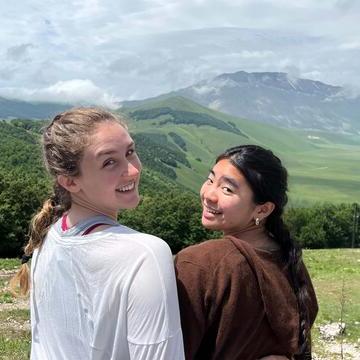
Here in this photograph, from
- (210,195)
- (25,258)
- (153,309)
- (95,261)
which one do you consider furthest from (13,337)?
(153,309)

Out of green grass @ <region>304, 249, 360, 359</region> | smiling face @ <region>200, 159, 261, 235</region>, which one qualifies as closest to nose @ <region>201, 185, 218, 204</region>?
smiling face @ <region>200, 159, 261, 235</region>

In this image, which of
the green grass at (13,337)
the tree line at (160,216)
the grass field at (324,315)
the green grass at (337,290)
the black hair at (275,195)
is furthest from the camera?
the tree line at (160,216)

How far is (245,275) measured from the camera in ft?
7.24

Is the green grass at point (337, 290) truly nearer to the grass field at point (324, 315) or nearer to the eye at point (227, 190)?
the grass field at point (324, 315)

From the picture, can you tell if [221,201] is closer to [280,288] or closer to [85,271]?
[280,288]

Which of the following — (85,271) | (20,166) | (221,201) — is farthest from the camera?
(20,166)

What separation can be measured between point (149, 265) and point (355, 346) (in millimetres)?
11622

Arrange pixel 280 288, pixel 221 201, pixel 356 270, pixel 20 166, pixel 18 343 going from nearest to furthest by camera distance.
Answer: pixel 280 288, pixel 221 201, pixel 18 343, pixel 356 270, pixel 20 166

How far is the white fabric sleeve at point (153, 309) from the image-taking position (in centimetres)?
183

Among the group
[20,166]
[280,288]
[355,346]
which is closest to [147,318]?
[280,288]

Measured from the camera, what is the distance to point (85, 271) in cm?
199

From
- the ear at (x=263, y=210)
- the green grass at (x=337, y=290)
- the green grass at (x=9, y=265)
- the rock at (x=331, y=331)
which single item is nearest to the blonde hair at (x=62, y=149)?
the ear at (x=263, y=210)

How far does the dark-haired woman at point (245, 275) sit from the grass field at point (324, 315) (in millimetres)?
4187

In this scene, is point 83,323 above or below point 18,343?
above
